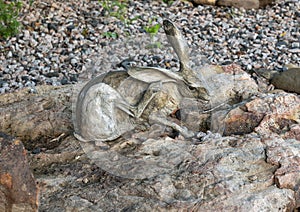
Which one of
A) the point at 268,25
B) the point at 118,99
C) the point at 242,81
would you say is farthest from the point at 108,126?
the point at 268,25

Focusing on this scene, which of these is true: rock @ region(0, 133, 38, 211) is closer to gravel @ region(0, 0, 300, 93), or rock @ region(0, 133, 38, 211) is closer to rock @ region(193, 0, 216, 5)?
gravel @ region(0, 0, 300, 93)

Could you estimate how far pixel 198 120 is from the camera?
3000 mm

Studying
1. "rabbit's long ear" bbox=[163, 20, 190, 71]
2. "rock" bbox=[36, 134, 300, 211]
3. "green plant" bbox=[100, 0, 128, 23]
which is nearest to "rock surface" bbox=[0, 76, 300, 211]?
"rock" bbox=[36, 134, 300, 211]

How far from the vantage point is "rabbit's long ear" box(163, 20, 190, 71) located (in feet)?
9.00

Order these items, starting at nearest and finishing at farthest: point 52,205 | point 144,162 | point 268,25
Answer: point 52,205 → point 144,162 → point 268,25

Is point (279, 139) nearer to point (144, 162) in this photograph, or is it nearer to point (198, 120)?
point (198, 120)

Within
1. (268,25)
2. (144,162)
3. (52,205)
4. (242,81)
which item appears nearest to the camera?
(52,205)

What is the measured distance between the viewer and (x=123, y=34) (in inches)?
208

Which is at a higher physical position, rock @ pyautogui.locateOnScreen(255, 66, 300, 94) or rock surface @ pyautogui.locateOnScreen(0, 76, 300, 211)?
rock surface @ pyautogui.locateOnScreen(0, 76, 300, 211)

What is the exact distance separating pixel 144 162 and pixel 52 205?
1.55ft

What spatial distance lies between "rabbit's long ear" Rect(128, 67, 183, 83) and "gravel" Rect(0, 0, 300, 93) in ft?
5.45

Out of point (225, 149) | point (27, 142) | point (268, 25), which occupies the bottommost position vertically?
point (268, 25)

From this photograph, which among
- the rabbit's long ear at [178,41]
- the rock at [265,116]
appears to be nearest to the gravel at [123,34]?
the rock at [265,116]

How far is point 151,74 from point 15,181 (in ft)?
2.89
